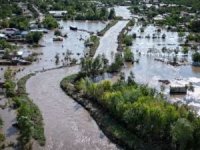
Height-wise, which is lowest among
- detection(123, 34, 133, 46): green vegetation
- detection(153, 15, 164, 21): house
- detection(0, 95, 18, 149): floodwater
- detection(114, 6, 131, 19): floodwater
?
detection(114, 6, 131, 19): floodwater

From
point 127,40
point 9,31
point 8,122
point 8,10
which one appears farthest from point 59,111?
point 8,10

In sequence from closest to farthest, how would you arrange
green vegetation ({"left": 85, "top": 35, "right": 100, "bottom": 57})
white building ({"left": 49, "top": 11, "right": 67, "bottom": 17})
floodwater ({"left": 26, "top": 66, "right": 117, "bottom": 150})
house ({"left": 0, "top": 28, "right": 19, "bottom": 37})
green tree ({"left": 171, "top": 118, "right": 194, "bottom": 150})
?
green tree ({"left": 171, "top": 118, "right": 194, "bottom": 150})
floodwater ({"left": 26, "top": 66, "right": 117, "bottom": 150})
green vegetation ({"left": 85, "top": 35, "right": 100, "bottom": 57})
house ({"left": 0, "top": 28, "right": 19, "bottom": 37})
white building ({"left": 49, "top": 11, "right": 67, "bottom": 17})

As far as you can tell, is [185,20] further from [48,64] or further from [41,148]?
[41,148]

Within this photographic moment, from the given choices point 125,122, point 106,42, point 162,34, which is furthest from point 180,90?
point 162,34

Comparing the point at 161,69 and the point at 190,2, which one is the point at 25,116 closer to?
the point at 161,69

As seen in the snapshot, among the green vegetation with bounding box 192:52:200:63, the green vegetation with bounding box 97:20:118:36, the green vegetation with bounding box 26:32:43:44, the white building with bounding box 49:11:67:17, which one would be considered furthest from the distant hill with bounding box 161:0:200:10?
the green vegetation with bounding box 26:32:43:44

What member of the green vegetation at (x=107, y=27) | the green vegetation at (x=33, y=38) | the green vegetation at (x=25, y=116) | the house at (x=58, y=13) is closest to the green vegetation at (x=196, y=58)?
the green vegetation at (x=107, y=27)

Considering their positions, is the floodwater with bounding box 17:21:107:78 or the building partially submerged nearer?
the floodwater with bounding box 17:21:107:78

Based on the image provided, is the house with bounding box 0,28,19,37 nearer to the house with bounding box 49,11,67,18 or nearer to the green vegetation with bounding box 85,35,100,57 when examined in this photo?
the green vegetation with bounding box 85,35,100,57
